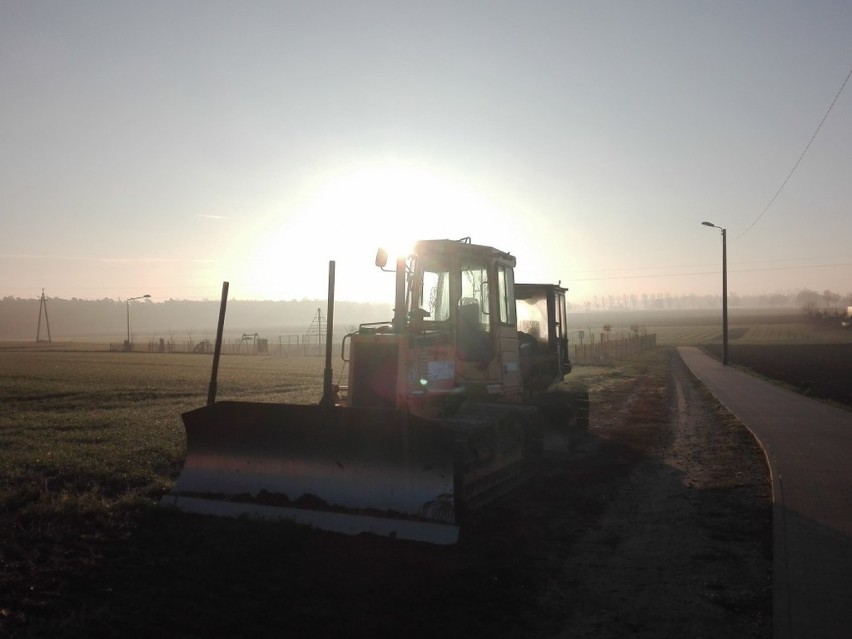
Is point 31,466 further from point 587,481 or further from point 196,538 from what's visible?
point 587,481

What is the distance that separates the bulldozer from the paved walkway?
2908 millimetres

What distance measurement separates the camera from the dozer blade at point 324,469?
742 centimetres

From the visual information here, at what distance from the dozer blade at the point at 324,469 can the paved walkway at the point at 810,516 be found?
289 centimetres

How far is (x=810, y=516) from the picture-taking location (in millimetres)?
8242

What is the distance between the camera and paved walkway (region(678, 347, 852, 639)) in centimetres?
551

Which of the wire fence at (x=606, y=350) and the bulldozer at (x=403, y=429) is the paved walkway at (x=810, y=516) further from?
the wire fence at (x=606, y=350)

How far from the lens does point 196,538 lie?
7227 millimetres

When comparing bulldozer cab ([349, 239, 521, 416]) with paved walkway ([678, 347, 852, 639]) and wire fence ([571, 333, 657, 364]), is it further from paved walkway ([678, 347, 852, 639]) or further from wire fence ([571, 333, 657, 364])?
wire fence ([571, 333, 657, 364])

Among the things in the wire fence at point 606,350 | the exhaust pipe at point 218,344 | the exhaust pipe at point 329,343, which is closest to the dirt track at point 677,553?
the exhaust pipe at point 329,343

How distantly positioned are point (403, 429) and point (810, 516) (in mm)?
4586

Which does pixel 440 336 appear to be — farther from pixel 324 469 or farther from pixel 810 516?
pixel 810 516

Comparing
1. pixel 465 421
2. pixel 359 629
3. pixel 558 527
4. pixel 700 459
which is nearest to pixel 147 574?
pixel 359 629

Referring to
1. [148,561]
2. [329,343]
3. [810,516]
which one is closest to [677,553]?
[810,516]

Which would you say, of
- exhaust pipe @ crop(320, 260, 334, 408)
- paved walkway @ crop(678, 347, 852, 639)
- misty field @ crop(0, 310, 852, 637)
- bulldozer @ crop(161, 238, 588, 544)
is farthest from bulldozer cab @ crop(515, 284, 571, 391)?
misty field @ crop(0, 310, 852, 637)
